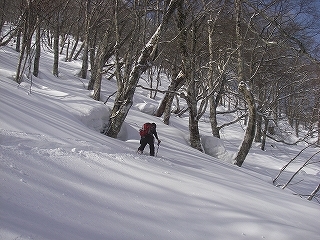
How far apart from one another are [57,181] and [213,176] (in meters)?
2.86

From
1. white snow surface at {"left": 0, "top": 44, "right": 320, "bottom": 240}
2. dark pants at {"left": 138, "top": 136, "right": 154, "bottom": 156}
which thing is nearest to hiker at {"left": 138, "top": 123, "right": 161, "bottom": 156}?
dark pants at {"left": 138, "top": 136, "right": 154, "bottom": 156}

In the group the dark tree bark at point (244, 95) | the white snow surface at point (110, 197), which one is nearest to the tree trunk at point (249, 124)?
the dark tree bark at point (244, 95)

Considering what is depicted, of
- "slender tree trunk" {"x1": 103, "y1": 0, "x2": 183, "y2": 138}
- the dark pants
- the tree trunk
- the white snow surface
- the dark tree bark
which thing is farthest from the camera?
the tree trunk

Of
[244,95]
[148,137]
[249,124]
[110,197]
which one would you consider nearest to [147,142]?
[148,137]

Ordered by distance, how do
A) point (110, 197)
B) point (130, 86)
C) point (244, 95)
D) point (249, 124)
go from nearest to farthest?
point (110, 197)
point (130, 86)
point (244, 95)
point (249, 124)

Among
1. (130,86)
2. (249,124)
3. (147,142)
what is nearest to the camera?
(147,142)

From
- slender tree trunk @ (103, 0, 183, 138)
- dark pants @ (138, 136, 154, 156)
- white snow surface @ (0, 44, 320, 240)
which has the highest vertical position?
slender tree trunk @ (103, 0, 183, 138)

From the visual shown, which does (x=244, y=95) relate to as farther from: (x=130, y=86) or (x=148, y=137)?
(x=148, y=137)

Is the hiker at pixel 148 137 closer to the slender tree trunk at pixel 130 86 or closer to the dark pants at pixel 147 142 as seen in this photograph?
the dark pants at pixel 147 142

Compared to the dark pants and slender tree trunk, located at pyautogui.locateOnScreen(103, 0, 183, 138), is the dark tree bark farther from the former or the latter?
the dark pants

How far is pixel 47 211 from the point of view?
2.37m

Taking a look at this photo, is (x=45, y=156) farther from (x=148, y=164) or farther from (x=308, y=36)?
(x=308, y=36)

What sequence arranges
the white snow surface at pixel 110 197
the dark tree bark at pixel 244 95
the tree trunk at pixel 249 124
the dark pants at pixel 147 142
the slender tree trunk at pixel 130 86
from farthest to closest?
1. the tree trunk at pixel 249 124
2. the dark tree bark at pixel 244 95
3. the slender tree trunk at pixel 130 86
4. the dark pants at pixel 147 142
5. the white snow surface at pixel 110 197

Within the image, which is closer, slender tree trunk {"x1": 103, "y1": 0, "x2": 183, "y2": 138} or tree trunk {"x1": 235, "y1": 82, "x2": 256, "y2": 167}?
slender tree trunk {"x1": 103, "y1": 0, "x2": 183, "y2": 138}
